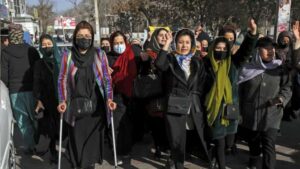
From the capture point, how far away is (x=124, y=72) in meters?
5.57

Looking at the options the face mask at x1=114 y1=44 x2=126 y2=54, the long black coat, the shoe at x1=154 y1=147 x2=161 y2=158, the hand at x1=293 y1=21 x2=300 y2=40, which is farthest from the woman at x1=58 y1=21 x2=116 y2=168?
the hand at x1=293 y1=21 x2=300 y2=40

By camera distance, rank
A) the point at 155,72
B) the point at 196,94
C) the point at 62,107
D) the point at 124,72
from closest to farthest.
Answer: the point at 62,107 → the point at 196,94 → the point at 124,72 → the point at 155,72

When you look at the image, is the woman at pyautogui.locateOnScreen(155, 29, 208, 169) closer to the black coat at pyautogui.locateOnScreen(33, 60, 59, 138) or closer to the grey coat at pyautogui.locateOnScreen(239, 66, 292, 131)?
the grey coat at pyautogui.locateOnScreen(239, 66, 292, 131)

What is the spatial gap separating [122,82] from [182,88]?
4.10 feet

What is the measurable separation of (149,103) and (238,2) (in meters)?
17.7

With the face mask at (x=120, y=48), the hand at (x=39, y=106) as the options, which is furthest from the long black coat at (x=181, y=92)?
the hand at (x=39, y=106)

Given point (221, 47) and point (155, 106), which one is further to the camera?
point (155, 106)

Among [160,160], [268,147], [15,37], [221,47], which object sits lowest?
[160,160]

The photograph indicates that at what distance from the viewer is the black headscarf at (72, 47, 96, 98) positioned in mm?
4516

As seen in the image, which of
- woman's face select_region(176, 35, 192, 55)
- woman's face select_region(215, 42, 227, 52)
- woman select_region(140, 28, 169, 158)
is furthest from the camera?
woman select_region(140, 28, 169, 158)

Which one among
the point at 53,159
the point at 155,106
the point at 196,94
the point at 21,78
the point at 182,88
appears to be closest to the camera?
the point at 182,88

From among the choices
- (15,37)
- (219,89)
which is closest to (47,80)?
(15,37)

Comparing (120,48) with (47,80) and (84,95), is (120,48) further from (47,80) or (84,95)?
(84,95)

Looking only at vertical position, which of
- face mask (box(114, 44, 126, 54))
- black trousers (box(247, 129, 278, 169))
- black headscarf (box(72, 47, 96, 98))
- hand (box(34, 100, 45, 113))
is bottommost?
black trousers (box(247, 129, 278, 169))
